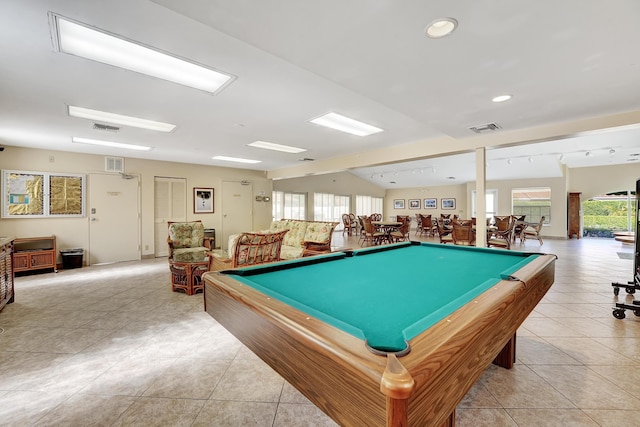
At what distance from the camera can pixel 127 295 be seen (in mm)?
3793

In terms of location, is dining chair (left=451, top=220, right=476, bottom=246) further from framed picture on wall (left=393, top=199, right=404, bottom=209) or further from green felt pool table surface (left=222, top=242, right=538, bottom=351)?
framed picture on wall (left=393, top=199, right=404, bottom=209)

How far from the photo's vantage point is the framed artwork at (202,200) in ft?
24.6

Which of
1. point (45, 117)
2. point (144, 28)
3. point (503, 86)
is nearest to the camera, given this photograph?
point (144, 28)

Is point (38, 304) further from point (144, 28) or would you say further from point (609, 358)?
point (609, 358)

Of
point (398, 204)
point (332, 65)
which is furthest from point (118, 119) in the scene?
point (398, 204)

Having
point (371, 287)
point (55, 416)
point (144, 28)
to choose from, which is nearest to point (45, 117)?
point (144, 28)

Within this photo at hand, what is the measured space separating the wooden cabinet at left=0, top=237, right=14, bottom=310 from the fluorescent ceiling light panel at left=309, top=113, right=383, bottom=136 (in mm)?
4138

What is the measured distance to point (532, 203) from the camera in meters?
10.7

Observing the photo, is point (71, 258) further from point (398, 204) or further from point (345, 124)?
point (398, 204)

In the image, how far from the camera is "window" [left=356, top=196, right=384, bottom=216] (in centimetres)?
1360

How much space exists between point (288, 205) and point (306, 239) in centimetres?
573

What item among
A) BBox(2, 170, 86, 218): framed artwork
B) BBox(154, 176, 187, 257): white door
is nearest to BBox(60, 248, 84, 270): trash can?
BBox(2, 170, 86, 218): framed artwork

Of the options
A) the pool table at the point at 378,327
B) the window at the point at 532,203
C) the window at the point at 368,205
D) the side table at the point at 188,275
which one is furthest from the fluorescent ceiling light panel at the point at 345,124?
the window at the point at 532,203

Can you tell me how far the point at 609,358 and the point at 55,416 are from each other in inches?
153
